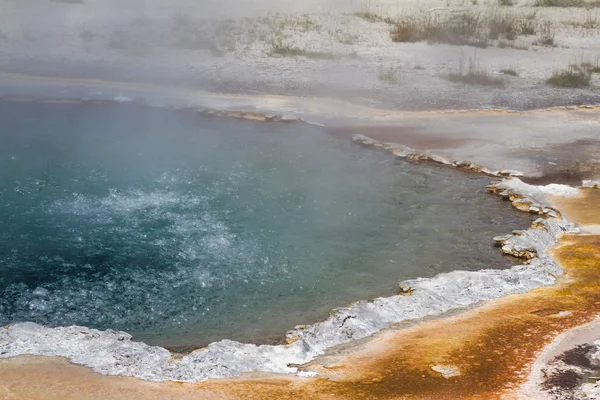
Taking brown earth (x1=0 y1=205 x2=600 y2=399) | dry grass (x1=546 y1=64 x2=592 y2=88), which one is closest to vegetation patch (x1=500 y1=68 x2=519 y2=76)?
dry grass (x1=546 y1=64 x2=592 y2=88)

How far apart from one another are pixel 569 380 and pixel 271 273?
2.14 meters

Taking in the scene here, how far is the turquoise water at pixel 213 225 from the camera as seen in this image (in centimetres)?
446

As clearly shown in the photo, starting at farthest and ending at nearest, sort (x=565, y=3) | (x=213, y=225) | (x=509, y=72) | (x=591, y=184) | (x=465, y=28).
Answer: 1. (x=565, y=3)
2. (x=465, y=28)
3. (x=509, y=72)
4. (x=591, y=184)
5. (x=213, y=225)

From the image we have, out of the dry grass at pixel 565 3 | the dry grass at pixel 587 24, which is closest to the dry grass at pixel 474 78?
the dry grass at pixel 587 24

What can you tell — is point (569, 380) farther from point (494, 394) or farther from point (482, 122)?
point (482, 122)

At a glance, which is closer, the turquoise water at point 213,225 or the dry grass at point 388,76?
the turquoise water at point 213,225

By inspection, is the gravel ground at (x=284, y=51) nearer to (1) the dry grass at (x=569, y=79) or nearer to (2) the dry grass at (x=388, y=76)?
(2) the dry grass at (x=388, y=76)

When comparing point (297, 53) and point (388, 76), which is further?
point (297, 53)

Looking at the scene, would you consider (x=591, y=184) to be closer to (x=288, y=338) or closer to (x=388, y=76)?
(x=288, y=338)

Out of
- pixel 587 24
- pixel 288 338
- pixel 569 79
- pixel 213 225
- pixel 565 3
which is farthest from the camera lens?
pixel 565 3

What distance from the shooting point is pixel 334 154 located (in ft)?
24.3

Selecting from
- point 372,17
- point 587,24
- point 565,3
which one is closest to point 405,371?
point 372,17

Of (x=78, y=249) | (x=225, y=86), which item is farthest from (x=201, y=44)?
(x=78, y=249)

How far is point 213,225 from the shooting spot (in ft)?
18.5
